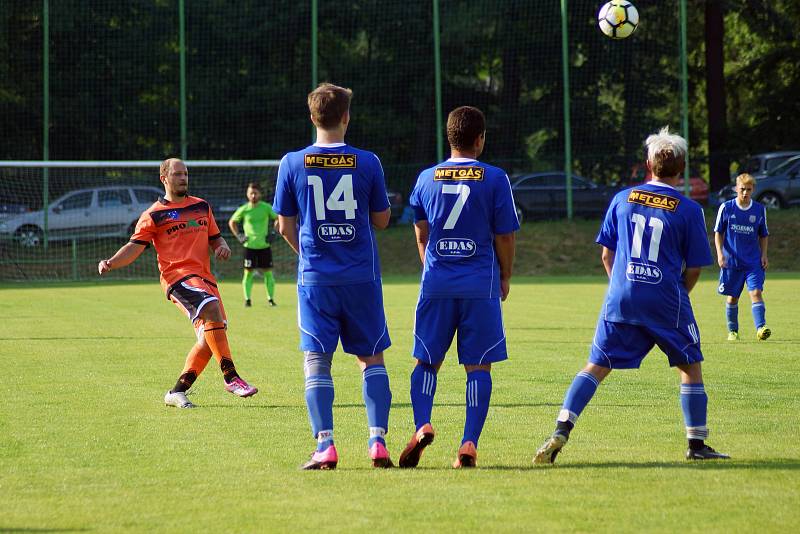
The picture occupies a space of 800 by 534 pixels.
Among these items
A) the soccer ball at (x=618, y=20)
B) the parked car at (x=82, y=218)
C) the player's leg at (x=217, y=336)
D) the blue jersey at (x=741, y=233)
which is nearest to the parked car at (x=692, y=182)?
the parked car at (x=82, y=218)

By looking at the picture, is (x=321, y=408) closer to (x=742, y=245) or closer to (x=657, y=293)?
(x=657, y=293)

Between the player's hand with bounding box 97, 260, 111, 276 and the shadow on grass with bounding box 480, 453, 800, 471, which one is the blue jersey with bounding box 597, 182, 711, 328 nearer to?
the shadow on grass with bounding box 480, 453, 800, 471

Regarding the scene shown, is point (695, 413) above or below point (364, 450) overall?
above

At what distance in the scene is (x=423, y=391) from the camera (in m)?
6.02

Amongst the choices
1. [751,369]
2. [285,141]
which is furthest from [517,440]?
[285,141]

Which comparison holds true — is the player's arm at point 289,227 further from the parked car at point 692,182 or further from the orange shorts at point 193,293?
the parked car at point 692,182

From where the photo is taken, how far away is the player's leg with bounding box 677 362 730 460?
605 centimetres

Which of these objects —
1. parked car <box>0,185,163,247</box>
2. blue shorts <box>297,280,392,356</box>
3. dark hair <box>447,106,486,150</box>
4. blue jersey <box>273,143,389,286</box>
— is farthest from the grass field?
parked car <box>0,185,163,247</box>

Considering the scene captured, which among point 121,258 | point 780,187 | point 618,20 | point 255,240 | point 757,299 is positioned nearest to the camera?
point 121,258

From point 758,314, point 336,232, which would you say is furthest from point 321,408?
point 758,314

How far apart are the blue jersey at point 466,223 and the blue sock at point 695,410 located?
1211 mm

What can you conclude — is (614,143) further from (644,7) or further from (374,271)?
(374,271)

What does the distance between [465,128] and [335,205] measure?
2.64ft

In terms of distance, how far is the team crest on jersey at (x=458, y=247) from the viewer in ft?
19.5
